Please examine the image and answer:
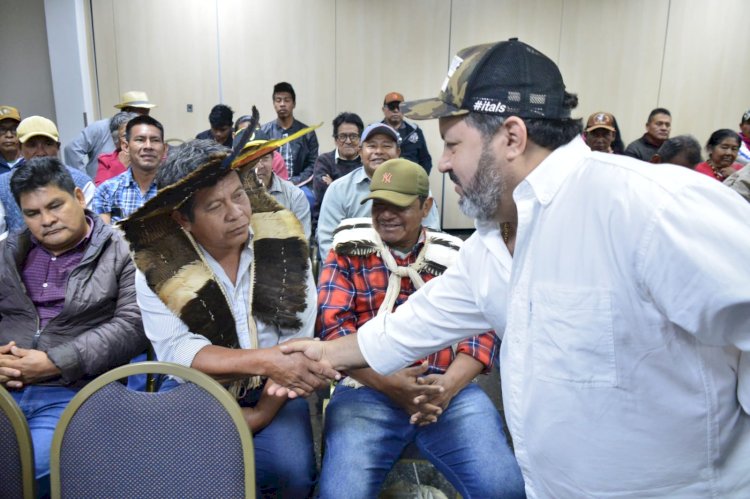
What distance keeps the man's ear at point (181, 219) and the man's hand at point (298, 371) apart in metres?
0.53

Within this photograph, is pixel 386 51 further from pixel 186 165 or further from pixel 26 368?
pixel 26 368

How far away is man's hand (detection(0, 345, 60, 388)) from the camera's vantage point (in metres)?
1.91

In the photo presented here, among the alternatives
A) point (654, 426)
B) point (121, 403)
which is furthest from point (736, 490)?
point (121, 403)

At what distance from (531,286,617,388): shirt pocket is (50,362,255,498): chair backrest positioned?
0.81 meters

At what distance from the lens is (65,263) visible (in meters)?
2.16

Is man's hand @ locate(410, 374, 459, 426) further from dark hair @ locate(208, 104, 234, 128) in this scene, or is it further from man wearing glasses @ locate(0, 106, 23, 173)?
dark hair @ locate(208, 104, 234, 128)

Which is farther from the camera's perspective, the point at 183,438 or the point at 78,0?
the point at 78,0

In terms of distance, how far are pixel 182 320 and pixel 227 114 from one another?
4057 millimetres

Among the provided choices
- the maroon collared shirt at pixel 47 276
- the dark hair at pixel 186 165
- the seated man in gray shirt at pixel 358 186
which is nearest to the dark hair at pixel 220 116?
the seated man in gray shirt at pixel 358 186

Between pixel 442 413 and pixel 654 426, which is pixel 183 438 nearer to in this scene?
pixel 442 413

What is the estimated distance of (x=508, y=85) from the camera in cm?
118

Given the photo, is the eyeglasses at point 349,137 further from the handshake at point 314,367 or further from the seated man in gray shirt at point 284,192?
the handshake at point 314,367

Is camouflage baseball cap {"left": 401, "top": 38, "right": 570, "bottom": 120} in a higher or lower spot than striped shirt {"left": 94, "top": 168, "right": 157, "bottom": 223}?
higher

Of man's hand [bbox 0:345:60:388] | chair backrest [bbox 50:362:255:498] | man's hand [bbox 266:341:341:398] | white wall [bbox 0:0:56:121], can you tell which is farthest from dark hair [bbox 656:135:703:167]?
white wall [bbox 0:0:56:121]
